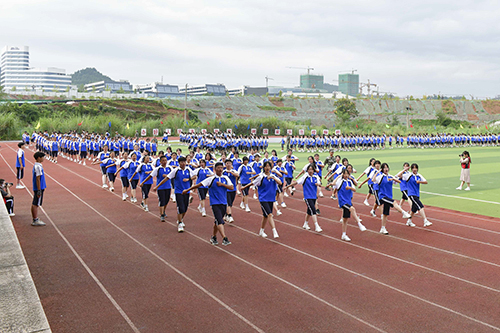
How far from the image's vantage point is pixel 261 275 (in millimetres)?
7609

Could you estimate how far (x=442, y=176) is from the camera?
22.0m

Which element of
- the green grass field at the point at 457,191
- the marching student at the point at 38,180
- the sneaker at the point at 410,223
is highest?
the marching student at the point at 38,180

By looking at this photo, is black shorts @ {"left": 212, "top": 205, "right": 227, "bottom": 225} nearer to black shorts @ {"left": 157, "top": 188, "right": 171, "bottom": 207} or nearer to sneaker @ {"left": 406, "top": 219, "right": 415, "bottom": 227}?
black shorts @ {"left": 157, "top": 188, "right": 171, "bottom": 207}

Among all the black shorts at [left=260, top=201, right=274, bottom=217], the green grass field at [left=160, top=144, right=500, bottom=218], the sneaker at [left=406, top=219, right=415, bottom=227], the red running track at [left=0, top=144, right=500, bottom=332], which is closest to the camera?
the red running track at [left=0, top=144, right=500, bottom=332]

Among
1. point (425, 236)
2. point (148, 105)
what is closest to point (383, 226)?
point (425, 236)

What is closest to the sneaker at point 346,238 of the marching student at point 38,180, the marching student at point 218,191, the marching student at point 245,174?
the marching student at point 218,191

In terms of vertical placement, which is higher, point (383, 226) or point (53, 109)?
point (53, 109)

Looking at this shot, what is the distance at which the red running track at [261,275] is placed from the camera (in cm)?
588

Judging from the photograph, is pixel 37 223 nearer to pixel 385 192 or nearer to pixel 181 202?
pixel 181 202

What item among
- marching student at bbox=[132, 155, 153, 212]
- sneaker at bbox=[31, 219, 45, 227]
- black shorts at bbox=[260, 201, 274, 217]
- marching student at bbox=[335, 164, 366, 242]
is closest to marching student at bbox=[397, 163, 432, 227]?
marching student at bbox=[335, 164, 366, 242]

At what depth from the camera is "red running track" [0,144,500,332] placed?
588cm

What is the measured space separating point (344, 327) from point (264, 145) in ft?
111

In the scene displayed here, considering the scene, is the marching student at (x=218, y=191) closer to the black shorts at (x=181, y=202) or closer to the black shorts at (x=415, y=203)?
the black shorts at (x=181, y=202)

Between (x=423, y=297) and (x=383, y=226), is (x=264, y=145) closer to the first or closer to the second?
(x=383, y=226)
